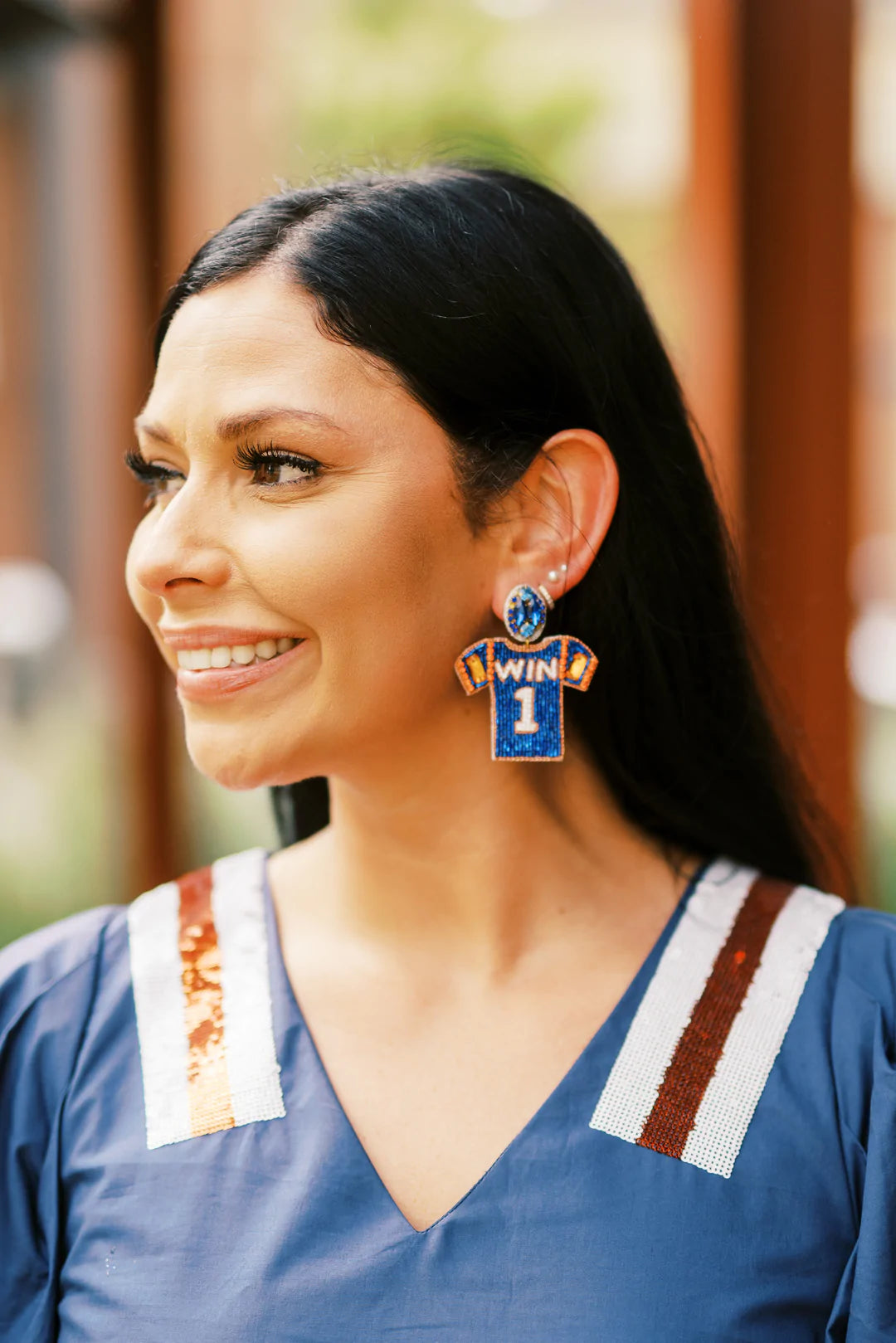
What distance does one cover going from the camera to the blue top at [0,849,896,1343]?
4.06ft

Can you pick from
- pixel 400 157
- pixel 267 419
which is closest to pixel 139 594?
pixel 267 419

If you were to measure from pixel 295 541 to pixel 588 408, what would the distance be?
1.19ft

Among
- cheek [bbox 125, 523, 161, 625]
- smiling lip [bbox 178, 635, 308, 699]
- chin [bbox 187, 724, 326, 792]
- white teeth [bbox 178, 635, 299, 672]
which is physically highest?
cheek [bbox 125, 523, 161, 625]

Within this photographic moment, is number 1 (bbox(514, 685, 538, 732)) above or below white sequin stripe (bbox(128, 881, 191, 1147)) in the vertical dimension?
above

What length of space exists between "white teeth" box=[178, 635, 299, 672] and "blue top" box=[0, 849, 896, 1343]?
1.09 ft

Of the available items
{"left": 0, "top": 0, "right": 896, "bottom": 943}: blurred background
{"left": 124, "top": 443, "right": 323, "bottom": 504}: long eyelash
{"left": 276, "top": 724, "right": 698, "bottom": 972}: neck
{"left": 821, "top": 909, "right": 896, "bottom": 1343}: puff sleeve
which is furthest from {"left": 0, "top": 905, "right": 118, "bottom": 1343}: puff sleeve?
{"left": 0, "top": 0, "right": 896, "bottom": 943}: blurred background

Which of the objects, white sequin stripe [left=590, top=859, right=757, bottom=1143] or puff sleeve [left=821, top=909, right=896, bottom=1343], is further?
white sequin stripe [left=590, top=859, right=757, bottom=1143]

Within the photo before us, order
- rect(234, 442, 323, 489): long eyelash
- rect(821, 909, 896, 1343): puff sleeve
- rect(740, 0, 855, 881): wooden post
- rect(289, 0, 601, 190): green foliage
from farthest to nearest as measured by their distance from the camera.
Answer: rect(289, 0, 601, 190): green foliage < rect(740, 0, 855, 881): wooden post < rect(234, 442, 323, 489): long eyelash < rect(821, 909, 896, 1343): puff sleeve

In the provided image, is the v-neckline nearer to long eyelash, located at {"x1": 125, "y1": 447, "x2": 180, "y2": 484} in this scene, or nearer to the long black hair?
the long black hair

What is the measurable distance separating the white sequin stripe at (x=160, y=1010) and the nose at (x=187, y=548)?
40 centimetres

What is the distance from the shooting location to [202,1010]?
1475mm

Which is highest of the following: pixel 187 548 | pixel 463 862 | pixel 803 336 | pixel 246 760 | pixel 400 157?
pixel 400 157

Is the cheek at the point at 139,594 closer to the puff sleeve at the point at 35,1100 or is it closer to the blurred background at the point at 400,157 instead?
the puff sleeve at the point at 35,1100

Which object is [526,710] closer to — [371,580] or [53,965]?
[371,580]
